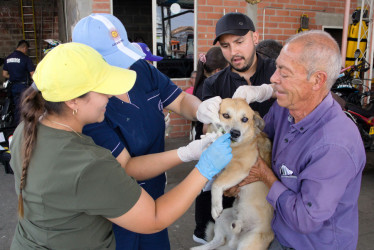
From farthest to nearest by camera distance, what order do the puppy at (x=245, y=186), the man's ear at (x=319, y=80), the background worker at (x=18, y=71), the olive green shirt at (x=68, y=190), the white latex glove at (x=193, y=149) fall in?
the background worker at (x=18, y=71), the puppy at (x=245, y=186), the white latex glove at (x=193, y=149), the man's ear at (x=319, y=80), the olive green shirt at (x=68, y=190)

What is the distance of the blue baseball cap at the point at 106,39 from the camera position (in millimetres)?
1525

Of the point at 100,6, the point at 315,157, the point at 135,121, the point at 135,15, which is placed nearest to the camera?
the point at 315,157

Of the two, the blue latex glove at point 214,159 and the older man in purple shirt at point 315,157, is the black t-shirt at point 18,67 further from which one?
the older man in purple shirt at point 315,157

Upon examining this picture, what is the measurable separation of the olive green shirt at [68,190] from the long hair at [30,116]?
0.02 metres

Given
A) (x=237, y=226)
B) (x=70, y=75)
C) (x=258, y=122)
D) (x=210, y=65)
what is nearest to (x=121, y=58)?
(x=70, y=75)

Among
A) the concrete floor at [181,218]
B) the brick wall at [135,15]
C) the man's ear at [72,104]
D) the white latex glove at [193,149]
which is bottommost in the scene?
the concrete floor at [181,218]

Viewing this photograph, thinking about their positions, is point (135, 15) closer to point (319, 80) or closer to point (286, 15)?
point (286, 15)

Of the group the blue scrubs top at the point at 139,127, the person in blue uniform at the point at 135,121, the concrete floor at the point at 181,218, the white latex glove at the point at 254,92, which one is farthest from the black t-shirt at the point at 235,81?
the concrete floor at the point at 181,218

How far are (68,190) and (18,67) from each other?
7674 millimetres

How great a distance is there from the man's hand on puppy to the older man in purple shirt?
9 cm

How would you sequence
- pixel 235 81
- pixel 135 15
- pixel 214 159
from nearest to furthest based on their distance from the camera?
1. pixel 214 159
2. pixel 235 81
3. pixel 135 15

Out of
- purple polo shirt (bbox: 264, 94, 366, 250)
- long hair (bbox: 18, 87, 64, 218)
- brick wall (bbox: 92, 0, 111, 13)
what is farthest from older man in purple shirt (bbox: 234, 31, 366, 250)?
brick wall (bbox: 92, 0, 111, 13)

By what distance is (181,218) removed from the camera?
3566 millimetres

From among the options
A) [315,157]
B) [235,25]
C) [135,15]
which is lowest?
[315,157]
